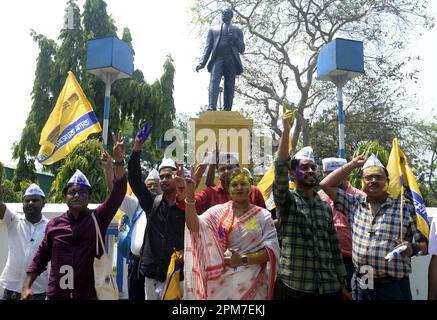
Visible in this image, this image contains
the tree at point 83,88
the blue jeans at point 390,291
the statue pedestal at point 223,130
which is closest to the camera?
the blue jeans at point 390,291

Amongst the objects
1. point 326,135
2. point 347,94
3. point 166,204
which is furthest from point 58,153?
point 326,135

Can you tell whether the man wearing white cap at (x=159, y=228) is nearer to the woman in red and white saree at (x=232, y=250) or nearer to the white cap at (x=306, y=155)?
the woman in red and white saree at (x=232, y=250)

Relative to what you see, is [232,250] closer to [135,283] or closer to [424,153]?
[135,283]

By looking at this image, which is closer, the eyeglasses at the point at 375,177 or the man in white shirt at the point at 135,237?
the eyeglasses at the point at 375,177

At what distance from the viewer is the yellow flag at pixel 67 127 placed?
5.64m

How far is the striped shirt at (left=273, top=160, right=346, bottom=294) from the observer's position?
9.23ft

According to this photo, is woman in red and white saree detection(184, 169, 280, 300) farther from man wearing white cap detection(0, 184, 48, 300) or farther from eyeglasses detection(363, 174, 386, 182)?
man wearing white cap detection(0, 184, 48, 300)

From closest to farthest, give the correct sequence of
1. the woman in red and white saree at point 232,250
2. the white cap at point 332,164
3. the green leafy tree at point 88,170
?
the woman in red and white saree at point 232,250, the white cap at point 332,164, the green leafy tree at point 88,170

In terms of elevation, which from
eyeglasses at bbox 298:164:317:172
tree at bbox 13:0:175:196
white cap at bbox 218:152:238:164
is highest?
tree at bbox 13:0:175:196

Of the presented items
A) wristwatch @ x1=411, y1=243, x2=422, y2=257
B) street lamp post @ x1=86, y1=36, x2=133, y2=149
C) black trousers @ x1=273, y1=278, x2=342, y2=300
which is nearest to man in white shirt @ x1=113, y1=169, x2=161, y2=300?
black trousers @ x1=273, y1=278, x2=342, y2=300

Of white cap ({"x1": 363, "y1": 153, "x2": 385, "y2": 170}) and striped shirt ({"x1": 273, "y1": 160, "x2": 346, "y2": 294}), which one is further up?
white cap ({"x1": 363, "y1": 153, "x2": 385, "y2": 170})

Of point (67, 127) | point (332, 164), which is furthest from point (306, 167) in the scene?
point (67, 127)

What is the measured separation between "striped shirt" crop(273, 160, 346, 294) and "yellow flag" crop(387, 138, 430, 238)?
1050 mm

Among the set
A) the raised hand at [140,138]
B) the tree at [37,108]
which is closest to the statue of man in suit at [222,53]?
the raised hand at [140,138]
